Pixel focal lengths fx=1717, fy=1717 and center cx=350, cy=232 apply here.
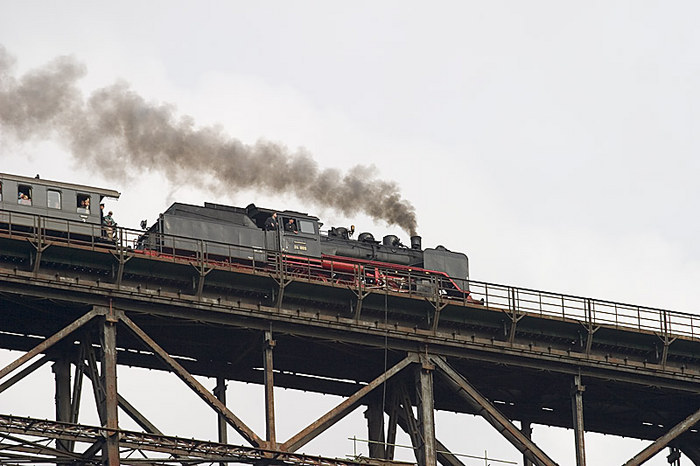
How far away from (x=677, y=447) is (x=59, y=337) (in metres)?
28.3

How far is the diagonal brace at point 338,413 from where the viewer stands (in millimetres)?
60500

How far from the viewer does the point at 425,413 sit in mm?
63312

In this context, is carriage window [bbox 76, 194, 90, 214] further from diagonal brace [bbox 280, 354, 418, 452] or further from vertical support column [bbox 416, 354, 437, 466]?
vertical support column [bbox 416, 354, 437, 466]

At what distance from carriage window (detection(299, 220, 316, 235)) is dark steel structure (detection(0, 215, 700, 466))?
2547 mm

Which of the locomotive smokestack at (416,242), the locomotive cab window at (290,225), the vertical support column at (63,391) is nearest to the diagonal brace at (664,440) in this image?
the locomotive smokestack at (416,242)

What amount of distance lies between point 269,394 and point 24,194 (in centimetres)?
1185

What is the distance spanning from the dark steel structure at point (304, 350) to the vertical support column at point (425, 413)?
0.07 m

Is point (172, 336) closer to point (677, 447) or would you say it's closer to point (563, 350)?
point (563, 350)

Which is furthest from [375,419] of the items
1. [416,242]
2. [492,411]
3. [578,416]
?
[416,242]

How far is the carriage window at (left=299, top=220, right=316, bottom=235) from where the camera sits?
7062cm

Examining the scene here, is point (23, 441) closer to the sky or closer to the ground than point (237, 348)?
closer to the ground

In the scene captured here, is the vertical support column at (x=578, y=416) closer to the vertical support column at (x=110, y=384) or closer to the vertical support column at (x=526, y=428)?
the vertical support column at (x=526, y=428)

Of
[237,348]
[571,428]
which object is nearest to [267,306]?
[237,348]

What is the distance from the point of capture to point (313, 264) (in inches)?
2736
